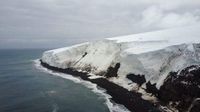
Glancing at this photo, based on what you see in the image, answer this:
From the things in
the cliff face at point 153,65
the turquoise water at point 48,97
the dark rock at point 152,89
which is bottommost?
the turquoise water at point 48,97

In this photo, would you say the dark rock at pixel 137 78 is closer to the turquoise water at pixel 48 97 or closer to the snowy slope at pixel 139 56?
the snowy slope at pixel 139 56

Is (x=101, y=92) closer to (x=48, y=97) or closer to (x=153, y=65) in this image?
(x=48, y=97)

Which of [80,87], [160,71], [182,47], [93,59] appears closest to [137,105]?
[160,71]

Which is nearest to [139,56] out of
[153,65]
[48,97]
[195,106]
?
[153,65]

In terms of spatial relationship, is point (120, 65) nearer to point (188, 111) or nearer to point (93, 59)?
point (93, 59)

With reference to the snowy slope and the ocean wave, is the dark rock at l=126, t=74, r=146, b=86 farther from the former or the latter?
the ocean wave

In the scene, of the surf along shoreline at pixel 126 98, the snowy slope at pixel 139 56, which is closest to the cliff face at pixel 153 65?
the snowy slope at pixel 139 56

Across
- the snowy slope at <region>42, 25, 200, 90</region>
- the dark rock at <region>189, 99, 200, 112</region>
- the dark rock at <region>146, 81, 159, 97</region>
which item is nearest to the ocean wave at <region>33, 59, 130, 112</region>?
the snowy slope at <region>42, 25, 200, 90</region>

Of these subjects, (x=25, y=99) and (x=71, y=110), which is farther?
(x=25, y=99)
